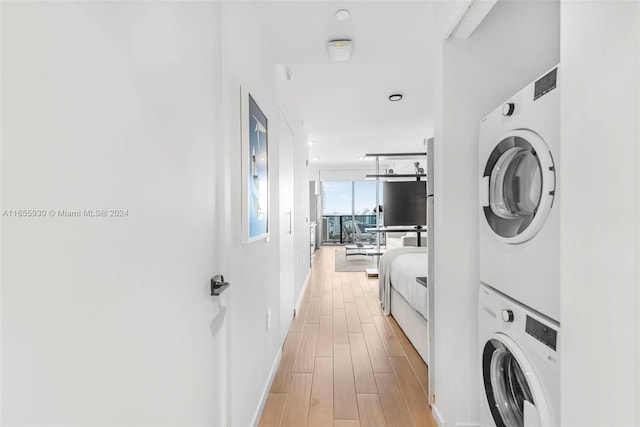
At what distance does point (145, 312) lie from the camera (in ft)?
2.36

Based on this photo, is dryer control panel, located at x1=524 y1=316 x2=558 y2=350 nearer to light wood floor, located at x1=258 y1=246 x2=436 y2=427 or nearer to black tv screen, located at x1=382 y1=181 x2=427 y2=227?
light wood floor, located at x1=258 y1=246 x2=436 y2=427

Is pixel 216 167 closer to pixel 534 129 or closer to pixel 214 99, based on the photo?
pixel 214 99

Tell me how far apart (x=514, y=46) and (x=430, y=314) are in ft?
5.46

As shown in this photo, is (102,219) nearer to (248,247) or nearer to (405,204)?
(248,247)

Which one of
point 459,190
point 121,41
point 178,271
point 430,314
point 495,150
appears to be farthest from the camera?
point 430,314

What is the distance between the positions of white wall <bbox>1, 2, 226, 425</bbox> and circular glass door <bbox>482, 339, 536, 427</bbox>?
52.2 inches

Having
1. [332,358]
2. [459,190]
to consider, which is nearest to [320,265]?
[332,358]

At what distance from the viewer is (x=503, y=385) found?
1.37 m

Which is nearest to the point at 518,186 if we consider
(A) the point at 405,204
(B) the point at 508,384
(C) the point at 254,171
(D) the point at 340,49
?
(B) the point at 508,384

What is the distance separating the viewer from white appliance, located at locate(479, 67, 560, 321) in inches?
41.8

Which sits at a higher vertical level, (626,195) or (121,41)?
(121,41)

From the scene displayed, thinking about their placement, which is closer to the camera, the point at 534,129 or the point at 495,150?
the point at 534,129

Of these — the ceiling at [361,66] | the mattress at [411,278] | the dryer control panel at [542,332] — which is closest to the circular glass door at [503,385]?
the dryer control panel at [542,332]

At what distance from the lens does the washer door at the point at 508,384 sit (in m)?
1.14
